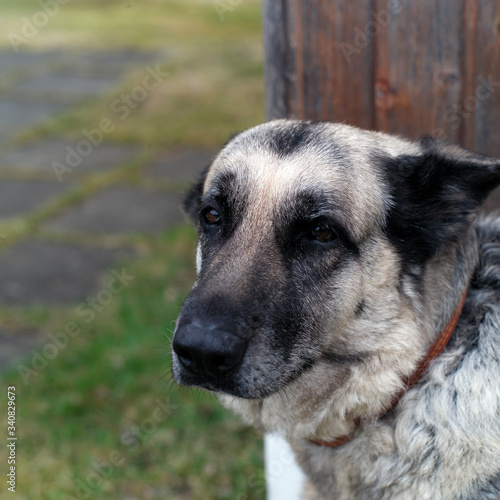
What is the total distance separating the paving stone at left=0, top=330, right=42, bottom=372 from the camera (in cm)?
500

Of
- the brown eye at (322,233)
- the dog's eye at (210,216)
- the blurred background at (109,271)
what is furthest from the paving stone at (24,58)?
the brown eye at (322,233)

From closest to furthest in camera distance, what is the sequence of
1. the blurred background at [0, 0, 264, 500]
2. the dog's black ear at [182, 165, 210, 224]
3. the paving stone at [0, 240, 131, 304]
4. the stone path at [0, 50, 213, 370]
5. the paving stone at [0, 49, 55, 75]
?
the dog's black ear at [182, 165, 210, 224] → the blurred background at [0, 0, 264, 500] → the paving stone at [0, 240, 131, 304] → the stone path at [0, 50, 213, 370] → the paving stone at [0, 49, 55, 75]

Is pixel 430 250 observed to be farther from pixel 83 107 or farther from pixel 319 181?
pixel 83 107

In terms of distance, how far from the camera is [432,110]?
364 cm

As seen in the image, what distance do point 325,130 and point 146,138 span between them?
7.18 m

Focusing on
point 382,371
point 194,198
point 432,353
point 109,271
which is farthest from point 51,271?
point 432,353

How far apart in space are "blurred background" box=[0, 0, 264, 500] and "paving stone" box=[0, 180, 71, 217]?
0.09 feet

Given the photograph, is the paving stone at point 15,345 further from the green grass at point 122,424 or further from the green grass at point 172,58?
the green grass at point 172,58

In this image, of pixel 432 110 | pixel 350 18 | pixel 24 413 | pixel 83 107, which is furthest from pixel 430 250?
pixel 83 107

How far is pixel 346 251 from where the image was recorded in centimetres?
273

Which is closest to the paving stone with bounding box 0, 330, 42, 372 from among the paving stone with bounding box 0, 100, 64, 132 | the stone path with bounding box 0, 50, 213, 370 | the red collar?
the stone path with bounding box 0, 50, 213, 370

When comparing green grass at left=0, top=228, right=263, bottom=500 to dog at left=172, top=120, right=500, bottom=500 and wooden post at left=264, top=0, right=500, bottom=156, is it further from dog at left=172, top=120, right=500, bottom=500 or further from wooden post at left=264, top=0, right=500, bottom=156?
wooden post at left=264, top=0, right=500, bottom=156

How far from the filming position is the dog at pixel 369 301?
2600 mm

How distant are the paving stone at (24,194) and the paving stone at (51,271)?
2.87 ft
